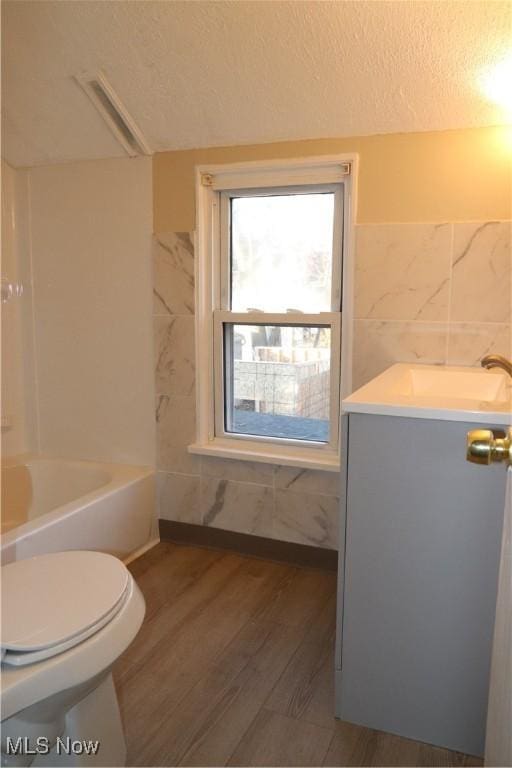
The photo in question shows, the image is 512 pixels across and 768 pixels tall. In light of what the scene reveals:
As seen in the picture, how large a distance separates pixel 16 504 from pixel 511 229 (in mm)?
2483

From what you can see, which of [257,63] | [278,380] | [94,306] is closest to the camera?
[257,63]

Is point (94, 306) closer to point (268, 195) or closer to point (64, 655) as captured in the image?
point (268, 195)

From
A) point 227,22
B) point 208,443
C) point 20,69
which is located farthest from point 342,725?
point 20,69

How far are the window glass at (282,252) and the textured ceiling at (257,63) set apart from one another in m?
0.29

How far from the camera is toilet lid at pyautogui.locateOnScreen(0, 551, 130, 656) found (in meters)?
1.15

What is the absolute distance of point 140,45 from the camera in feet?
6.59

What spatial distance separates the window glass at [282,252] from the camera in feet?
7.91

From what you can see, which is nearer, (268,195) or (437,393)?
(437,393)

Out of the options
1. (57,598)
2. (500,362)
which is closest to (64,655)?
(57,598)

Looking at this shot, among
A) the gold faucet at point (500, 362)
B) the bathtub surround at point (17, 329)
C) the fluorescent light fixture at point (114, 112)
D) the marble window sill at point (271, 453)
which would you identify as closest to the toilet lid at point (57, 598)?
the marble window sill at point (271, 453)

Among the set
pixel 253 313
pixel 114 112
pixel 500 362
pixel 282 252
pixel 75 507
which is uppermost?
pixel 114 112

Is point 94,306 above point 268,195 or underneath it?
underneath

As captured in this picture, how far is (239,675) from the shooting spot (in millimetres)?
1769

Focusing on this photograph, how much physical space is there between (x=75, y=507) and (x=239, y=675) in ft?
2.99
